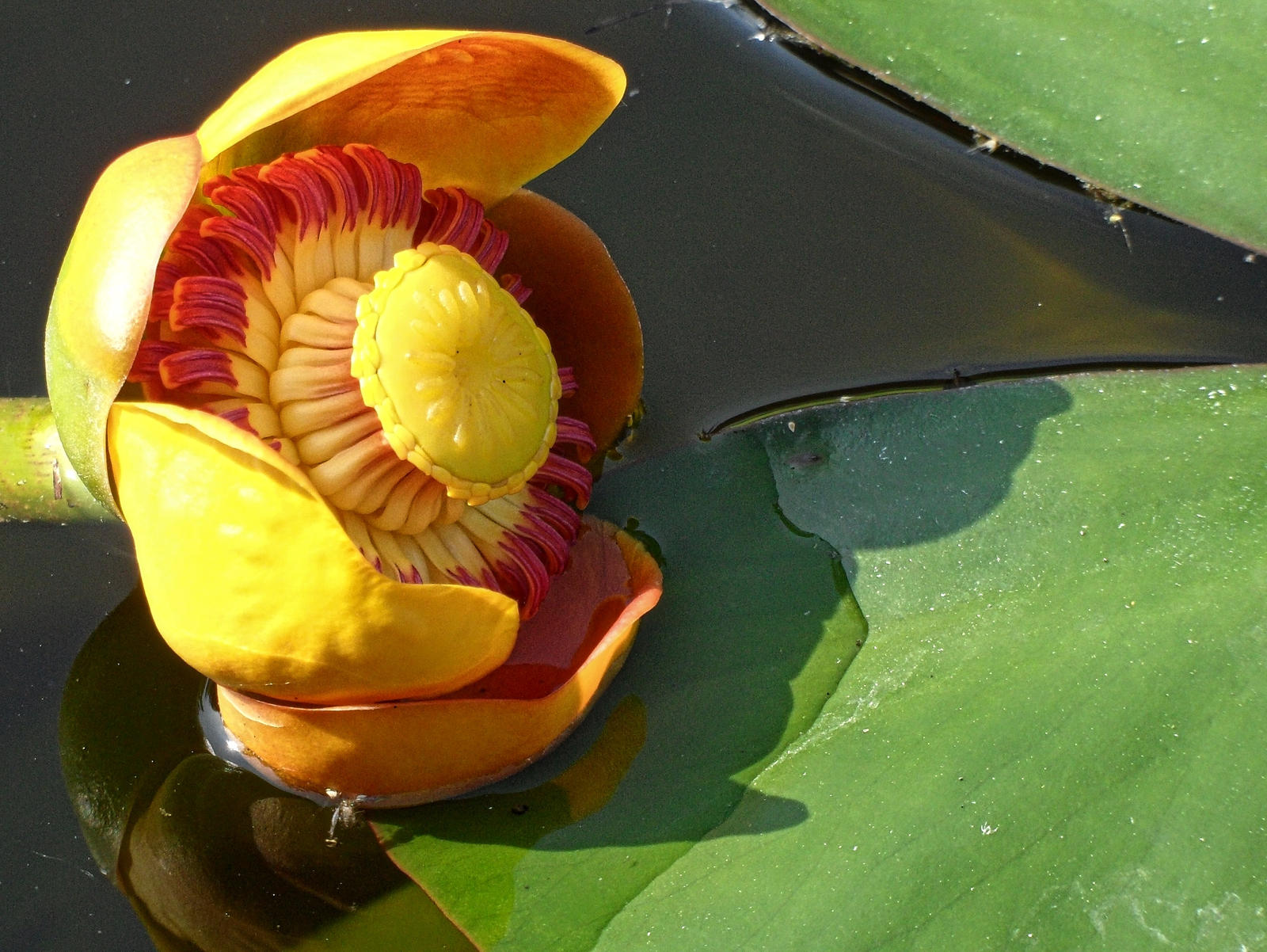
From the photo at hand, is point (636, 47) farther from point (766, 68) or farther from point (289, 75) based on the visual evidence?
point (289, 75)

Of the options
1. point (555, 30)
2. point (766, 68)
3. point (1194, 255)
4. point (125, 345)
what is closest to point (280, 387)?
point (125, 345)

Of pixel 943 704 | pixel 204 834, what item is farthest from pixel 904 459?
pixel 204 834

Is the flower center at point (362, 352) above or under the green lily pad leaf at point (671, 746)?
above

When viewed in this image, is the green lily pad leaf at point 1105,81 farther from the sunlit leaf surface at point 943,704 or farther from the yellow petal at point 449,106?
the yellow petal at point 449,106

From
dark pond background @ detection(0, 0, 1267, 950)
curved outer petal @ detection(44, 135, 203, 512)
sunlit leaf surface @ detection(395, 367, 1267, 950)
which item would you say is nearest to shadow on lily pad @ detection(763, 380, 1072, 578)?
sunlit leaf surface @ detection(395, 367, 1267, 950)

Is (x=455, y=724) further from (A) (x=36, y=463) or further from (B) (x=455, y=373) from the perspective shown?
(A) (x=36, y=463)

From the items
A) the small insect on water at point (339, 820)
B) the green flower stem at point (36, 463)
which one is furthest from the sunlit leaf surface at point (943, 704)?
the green flower stem at point (36, 463)

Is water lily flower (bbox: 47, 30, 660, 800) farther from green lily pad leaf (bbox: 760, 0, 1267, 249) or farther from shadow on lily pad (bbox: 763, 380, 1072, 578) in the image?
green lily pad leaf (bbox: 760, 0, 1267, 249)
